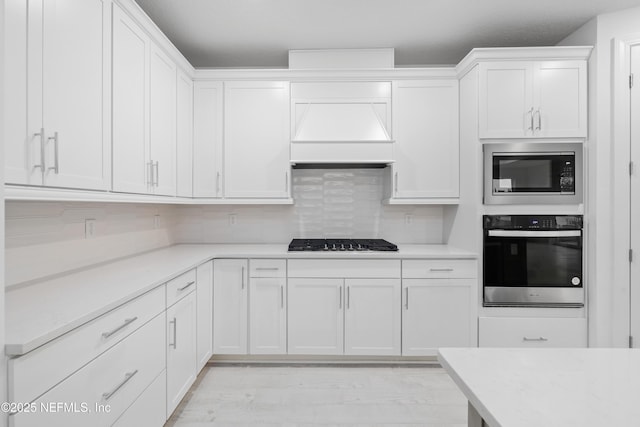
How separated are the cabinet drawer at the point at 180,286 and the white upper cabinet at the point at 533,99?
92.0 inches

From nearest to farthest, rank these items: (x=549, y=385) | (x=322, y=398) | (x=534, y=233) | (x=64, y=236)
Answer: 1. (x=549, y=385)
2. (x=64, y=236)
3. (x=322, y=398)
4. (x=534, y=233)

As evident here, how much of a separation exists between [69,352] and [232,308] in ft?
5.58

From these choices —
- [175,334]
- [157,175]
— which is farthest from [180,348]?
[157,175]

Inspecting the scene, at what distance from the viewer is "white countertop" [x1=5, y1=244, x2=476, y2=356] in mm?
1119

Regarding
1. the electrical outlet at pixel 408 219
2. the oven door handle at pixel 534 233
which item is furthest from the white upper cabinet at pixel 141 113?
the oven door handle at pixel 534 233

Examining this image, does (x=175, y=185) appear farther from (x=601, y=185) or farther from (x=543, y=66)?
(x=601, y=185)

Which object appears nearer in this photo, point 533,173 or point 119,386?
point 119,386

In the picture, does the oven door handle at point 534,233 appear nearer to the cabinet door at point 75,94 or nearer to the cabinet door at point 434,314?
the cabinet door at point 434,314

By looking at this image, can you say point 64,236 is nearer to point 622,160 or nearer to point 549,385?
point 549,385

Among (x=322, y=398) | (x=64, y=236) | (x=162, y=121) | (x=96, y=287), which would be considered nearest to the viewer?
(x=96, y=287)

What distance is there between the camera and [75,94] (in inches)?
61.5

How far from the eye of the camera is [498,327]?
2717mm

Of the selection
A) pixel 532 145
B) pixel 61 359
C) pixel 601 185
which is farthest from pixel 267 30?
pixel 601 185

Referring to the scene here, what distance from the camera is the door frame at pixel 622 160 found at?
256 cm
